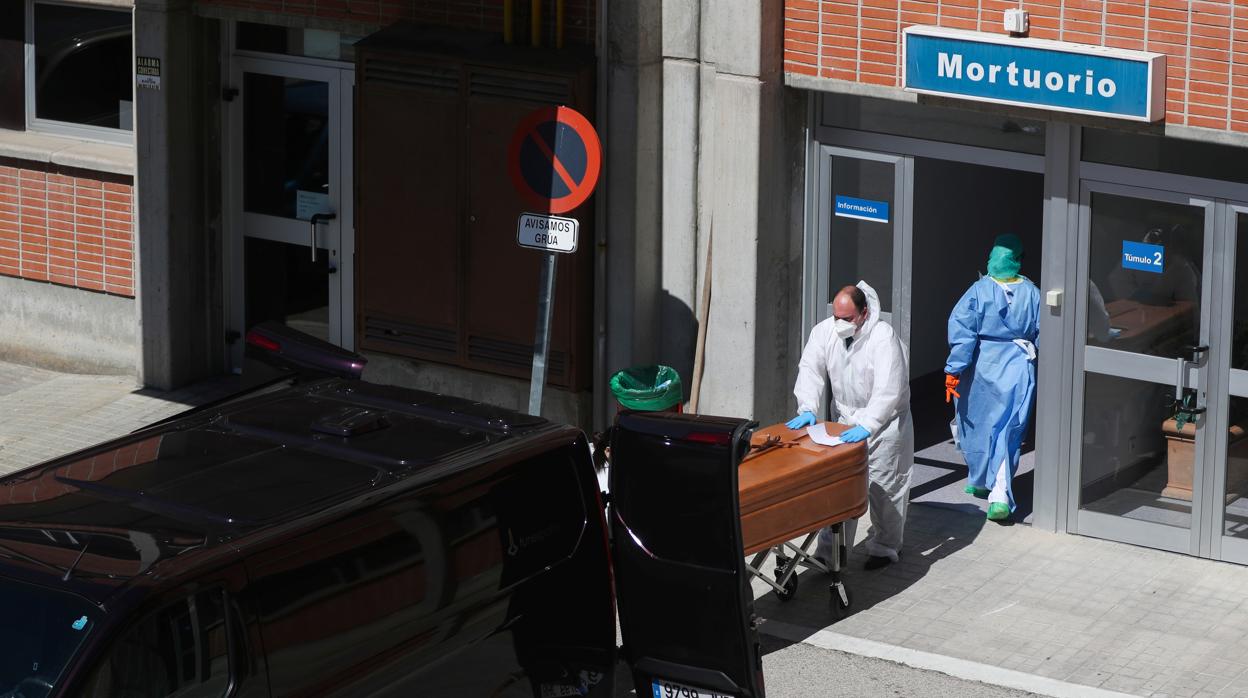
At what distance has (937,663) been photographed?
867 cm

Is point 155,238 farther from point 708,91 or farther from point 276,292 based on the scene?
point 708,91

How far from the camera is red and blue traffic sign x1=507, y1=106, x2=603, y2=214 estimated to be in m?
9.24

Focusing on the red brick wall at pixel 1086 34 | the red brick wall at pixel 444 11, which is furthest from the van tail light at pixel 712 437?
the red brick wall at pixel 444 11

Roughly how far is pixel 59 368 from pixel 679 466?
833 cm

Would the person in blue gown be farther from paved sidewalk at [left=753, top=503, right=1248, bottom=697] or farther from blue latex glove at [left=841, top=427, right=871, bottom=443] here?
blue latex glove at [left=841, top=427, right=871, bottom=443]

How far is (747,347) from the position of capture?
11.0 m

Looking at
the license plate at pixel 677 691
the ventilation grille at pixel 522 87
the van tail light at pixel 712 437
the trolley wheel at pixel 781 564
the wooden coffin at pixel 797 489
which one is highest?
the ventilation grille at pixel 522 87

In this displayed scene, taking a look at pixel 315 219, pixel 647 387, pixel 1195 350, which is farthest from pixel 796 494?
pixel 315 219

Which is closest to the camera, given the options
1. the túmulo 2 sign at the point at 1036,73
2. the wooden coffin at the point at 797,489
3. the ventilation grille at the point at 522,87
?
the wooden coffin at the point at 797,489

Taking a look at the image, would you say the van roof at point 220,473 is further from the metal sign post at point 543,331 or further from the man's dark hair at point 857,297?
the man's dark hair at point 857,297

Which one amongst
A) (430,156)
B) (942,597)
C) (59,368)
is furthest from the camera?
(59,368)

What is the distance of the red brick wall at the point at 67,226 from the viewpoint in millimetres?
13625

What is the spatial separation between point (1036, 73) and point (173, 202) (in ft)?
21.9

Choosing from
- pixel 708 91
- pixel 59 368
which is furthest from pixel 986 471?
pixel 59 368
